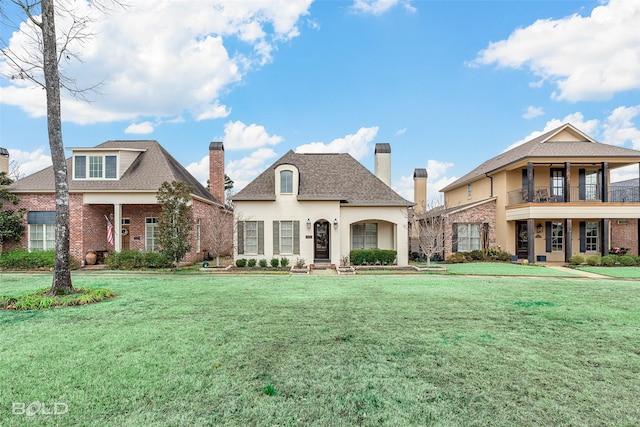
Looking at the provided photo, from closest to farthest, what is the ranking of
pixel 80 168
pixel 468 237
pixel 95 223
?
pixel 80 168, pixel 95 223, pixel 468 237

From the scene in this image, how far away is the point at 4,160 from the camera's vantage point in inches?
714

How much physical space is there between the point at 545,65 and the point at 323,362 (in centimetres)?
2038

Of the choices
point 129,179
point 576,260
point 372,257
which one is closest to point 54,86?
point 129,179

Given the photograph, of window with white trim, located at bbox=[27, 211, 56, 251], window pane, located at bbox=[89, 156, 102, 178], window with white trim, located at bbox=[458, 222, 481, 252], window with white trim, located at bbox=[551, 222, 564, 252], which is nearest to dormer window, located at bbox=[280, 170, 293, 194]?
window pane, located at bbox=[89, 156, 102, 178]

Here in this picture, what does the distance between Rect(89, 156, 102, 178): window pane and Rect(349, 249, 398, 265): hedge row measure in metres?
13.9

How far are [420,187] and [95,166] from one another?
823 inches

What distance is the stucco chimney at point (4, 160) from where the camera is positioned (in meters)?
18.0

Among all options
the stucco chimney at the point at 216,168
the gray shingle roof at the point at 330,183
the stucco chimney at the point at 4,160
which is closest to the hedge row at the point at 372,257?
the gray shingle roof at the point at 330,183

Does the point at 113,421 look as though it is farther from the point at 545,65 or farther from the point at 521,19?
the point at 545,65

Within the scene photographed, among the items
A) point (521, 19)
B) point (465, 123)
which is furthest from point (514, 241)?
point (521, 19)

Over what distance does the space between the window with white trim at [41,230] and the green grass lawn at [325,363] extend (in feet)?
41.3

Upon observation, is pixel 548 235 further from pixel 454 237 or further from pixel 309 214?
pixel 309 214

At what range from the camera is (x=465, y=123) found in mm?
21078

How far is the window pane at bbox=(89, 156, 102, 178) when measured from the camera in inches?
680
